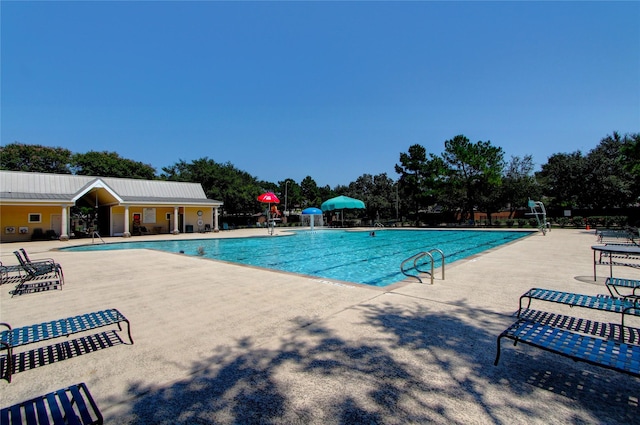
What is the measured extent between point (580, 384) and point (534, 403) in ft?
1.98

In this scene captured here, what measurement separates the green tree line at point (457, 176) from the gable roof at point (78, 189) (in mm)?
6306

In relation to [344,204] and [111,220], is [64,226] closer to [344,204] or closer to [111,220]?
[111,220]

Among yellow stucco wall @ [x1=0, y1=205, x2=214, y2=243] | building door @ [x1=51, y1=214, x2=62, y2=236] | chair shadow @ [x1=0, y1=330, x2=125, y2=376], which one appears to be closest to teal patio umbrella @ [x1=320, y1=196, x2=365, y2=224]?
yellow stucco wall @ [x1=0, y1=205, x2=214, y2=243]

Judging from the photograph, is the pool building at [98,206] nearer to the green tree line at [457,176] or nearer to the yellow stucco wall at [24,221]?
the yellow stucco wall at [24,221]

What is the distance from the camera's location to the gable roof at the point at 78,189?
21453 millimetres

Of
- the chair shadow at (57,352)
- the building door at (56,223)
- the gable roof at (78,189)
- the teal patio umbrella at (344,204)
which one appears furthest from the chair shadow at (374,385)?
the building door at (56,223)

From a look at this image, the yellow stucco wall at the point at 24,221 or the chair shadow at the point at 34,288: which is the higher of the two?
the yellow stucco wall at the point at 24,221

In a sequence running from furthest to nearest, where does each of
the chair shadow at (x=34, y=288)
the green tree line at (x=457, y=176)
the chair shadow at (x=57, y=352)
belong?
the green tree line at (x=457, y=176)
the chair shadow at (x=34, y=288)
the chair shadow at (x=57, y=352)

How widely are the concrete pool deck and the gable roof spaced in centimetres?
2039

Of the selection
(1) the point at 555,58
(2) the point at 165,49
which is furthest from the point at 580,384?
(2) the point at 165,49

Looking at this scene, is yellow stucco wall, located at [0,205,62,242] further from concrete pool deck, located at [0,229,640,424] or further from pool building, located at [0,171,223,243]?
concrete pool deck, located at [0,229,640,424]

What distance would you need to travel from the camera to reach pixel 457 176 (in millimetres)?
31078

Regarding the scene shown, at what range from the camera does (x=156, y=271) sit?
810 centimetres

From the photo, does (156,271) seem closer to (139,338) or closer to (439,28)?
(139,338)
